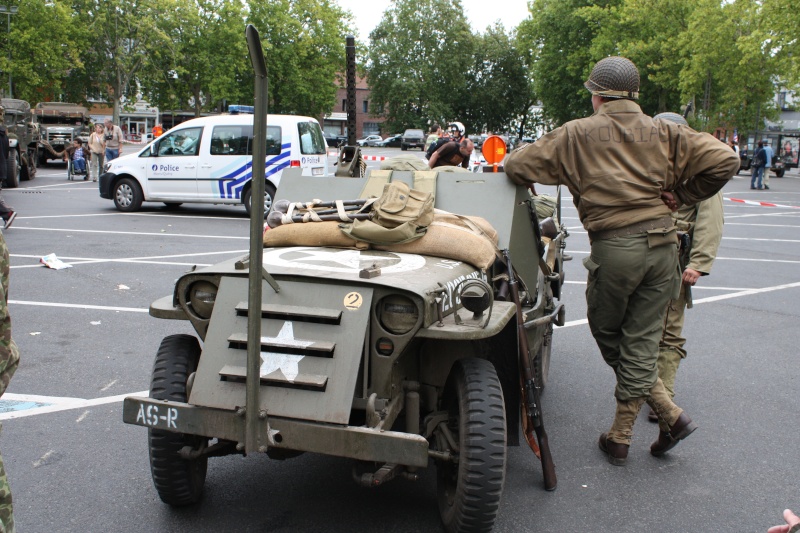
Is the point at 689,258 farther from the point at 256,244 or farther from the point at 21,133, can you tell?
the point at 21,133

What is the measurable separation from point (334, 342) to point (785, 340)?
17.5 ft

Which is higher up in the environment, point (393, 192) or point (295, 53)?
point (295, 53)

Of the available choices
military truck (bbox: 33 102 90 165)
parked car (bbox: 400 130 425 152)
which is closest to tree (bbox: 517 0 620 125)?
parked car (bbox: 400 130 425 152)

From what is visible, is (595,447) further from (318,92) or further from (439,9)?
(439,9)

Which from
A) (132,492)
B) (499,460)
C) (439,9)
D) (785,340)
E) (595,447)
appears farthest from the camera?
(439,9)

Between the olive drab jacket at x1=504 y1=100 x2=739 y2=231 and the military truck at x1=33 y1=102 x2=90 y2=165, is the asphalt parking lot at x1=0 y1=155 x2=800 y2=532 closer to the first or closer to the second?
the olive drab jacket at x1=504 y1=100 x2=739 y2=231

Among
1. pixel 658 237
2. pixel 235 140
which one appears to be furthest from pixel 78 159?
pixel 658 237

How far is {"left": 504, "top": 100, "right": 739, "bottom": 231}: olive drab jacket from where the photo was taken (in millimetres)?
4172

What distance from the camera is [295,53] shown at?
59125 mm

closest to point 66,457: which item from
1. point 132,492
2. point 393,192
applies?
point 132,492

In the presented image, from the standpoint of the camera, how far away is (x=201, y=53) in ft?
172

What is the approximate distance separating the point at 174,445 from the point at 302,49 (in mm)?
58156

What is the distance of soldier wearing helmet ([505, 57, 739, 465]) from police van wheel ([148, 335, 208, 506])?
2.04 metres

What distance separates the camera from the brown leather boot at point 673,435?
4.39m
